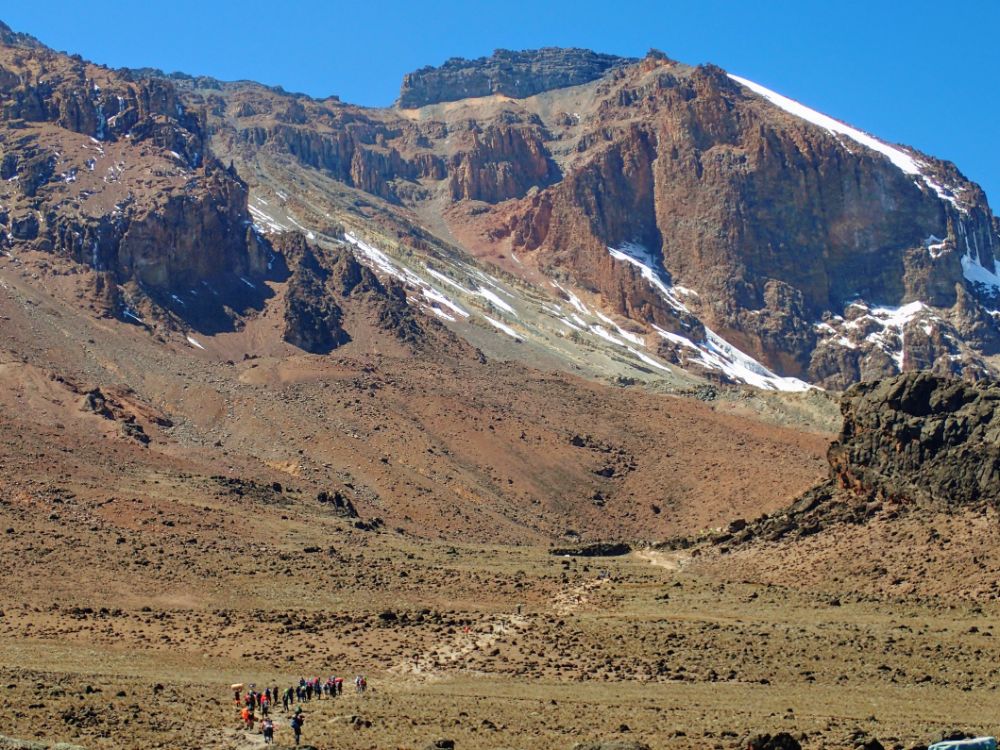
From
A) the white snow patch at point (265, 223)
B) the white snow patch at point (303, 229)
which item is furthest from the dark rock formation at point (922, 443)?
the white snow patch at point (303, 229)

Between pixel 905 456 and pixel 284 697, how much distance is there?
3090 cm

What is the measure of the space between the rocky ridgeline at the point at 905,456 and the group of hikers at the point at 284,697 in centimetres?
2534

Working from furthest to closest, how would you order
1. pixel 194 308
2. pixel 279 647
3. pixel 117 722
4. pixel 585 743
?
1. pixel 194 308
2. pixel 279 647
3. pixel 117 722
4. pixel 585 743

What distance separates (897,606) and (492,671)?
14.7 m

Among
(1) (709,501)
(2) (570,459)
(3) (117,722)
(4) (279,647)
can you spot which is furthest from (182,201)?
(3) (117,722)

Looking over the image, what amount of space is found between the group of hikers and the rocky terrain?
0.47m

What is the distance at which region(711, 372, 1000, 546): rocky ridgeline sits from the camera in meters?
57.2

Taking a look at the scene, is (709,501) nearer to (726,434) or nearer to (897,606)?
(726,434)

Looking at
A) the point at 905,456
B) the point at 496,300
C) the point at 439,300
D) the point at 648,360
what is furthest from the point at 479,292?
the point at 905,456

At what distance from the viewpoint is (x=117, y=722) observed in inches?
1367

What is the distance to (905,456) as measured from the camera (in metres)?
60.2

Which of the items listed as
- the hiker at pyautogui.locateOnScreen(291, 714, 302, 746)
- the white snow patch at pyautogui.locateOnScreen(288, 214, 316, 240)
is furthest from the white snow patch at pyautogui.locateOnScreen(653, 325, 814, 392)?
the hiker at pyautogui.locateOnScreen(291, 714, 302, 746)

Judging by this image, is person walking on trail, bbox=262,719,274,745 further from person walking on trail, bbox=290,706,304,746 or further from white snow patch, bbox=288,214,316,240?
white snow patch, bbox=288,214,316,240

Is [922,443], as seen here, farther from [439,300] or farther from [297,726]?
[439,300]
